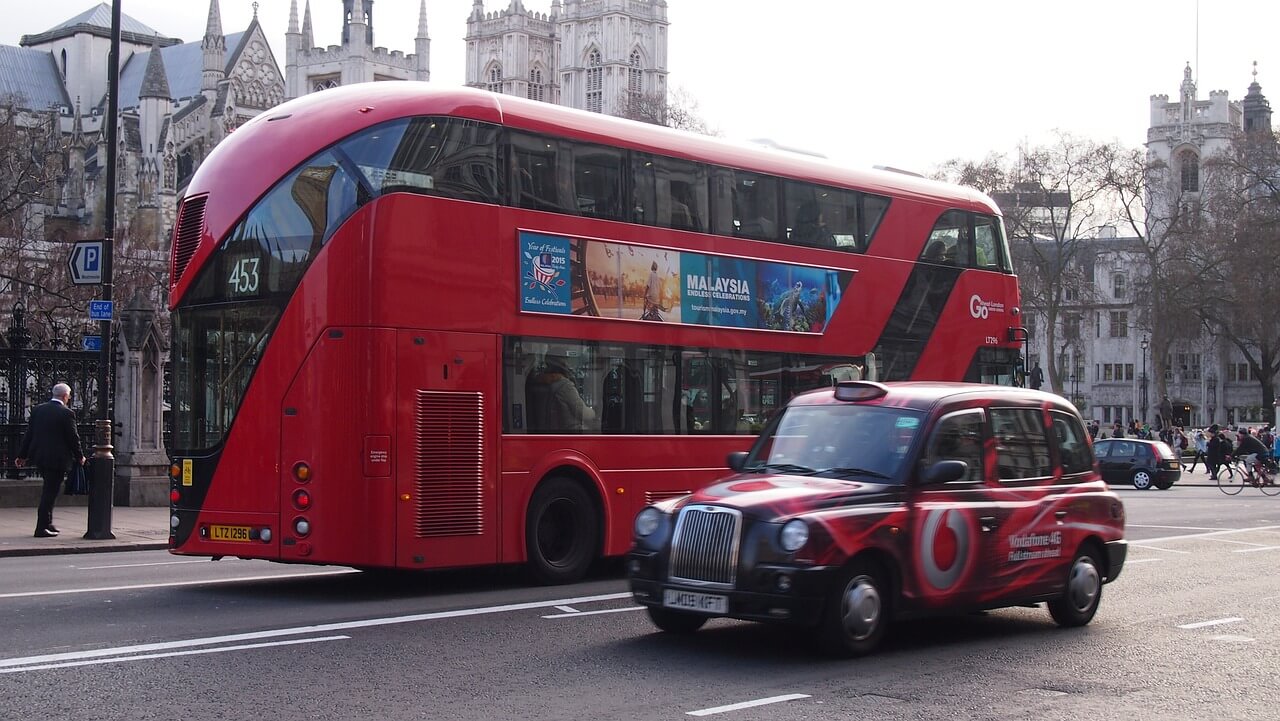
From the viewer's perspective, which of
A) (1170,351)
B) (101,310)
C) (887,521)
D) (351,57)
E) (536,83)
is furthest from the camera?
(536,83)

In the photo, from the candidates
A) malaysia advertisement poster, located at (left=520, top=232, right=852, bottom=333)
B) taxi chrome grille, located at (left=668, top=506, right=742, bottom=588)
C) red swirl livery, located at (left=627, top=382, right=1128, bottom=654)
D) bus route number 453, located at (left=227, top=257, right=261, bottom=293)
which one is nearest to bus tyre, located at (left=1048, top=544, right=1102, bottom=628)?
red swirl livery, located at (left=627, top=382, right=1128, bottom=654)

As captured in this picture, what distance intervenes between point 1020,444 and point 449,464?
4.68 metres

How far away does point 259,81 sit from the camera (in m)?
116

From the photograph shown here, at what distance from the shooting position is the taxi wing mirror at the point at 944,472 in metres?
9.62

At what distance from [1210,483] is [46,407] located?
36.7 metres

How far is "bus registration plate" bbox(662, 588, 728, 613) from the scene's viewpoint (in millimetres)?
9078

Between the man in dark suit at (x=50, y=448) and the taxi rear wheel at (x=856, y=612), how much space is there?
12.4 meters

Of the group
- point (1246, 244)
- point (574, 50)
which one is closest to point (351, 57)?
point (574, 50)

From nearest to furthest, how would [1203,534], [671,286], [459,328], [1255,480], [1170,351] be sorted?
1. [459,328]
2. [671,286]
3. [1203,534]
4. [1255,480]
5. [1170,351]

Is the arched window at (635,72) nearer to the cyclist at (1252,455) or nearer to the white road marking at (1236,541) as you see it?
the cyclist at (1252,455)

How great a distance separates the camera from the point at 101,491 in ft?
60.1

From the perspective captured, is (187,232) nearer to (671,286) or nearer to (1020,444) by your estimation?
(671,286)

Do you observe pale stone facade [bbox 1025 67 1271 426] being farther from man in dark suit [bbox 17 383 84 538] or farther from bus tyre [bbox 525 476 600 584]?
bus tyre [bbox 525 476 600 584]

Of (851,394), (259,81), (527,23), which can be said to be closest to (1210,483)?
(851,394)
